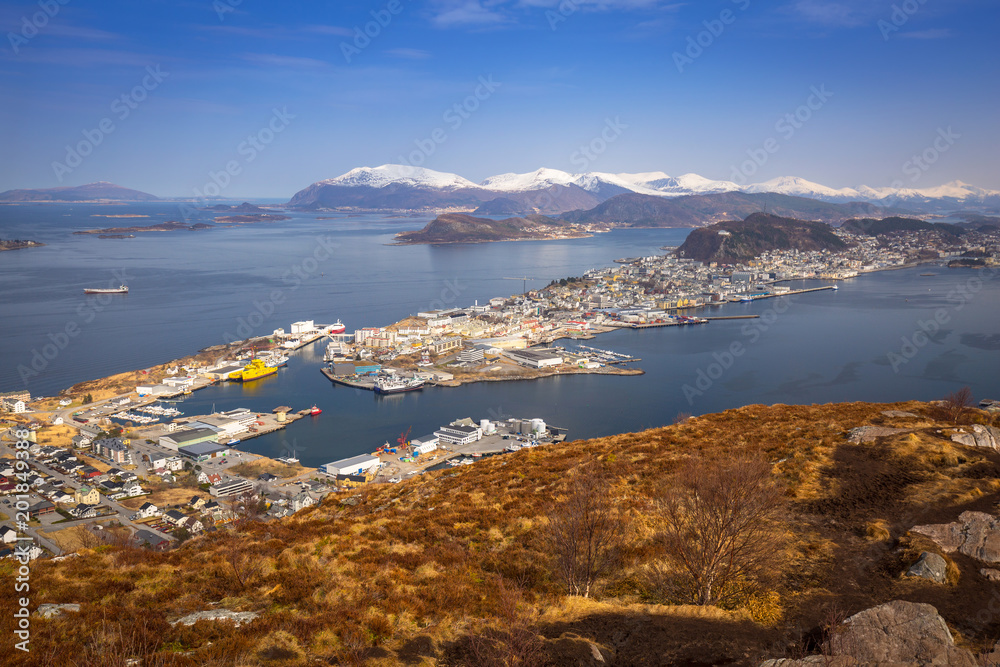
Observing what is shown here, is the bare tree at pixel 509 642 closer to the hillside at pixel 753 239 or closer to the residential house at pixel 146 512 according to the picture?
the residential house at pixel 146 512

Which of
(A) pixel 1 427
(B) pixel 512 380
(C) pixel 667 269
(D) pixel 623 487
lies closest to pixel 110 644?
(D) pixel 623 487

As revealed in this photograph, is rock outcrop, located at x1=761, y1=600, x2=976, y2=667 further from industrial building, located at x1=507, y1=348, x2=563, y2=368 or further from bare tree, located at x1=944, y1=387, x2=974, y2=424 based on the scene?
industrial building, located at x1=507, y1=348, x2=563, y2=368

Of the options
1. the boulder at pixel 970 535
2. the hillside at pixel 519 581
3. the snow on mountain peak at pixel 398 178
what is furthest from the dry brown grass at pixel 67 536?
the snow on mountain peak at pixel 398 178

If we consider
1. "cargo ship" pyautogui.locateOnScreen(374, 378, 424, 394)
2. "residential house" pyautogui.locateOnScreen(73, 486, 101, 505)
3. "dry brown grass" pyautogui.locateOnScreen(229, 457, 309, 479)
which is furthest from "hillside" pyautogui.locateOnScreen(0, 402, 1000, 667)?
"cargo ship" pyautogui.locateOnScreen(374, 378, 424, 394)

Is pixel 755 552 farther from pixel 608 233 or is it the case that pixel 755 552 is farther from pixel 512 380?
pixel 608 233

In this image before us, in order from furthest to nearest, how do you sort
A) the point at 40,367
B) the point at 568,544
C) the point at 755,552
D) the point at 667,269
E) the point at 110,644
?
1. the point at 667,269
2. the point at 40,367
3. the point at 568,544
4. the point at 755,552
5. the point at 110,644

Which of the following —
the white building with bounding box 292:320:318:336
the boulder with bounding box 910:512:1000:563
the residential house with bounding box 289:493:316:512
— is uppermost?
the boulder with bounding box 910:512:1000:563
